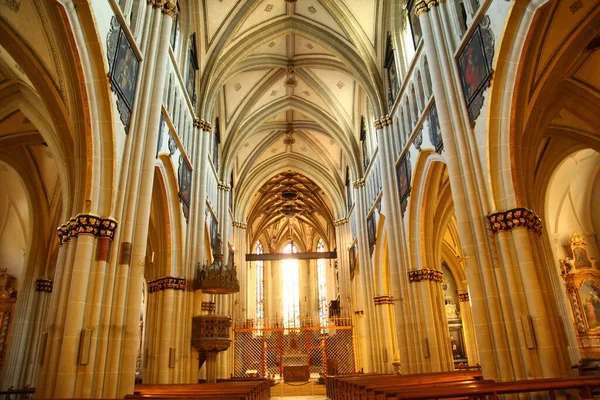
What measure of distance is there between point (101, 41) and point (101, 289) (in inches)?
171

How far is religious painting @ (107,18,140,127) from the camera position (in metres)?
8.53

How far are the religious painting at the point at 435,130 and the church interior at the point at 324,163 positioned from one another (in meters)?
0.07

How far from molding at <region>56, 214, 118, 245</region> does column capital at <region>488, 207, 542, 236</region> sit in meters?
6.97

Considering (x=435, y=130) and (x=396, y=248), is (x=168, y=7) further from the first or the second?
(x=396, y=248)

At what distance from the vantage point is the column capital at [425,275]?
13.9 m

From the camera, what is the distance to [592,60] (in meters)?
10.5

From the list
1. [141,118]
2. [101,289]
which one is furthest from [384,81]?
[101,289]

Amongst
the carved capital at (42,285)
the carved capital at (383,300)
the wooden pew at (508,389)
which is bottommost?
the wooden pew at (508,389)

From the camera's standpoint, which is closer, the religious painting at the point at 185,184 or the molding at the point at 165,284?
the molding at the point at 165,284

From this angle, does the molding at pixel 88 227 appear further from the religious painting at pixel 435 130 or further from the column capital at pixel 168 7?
the religious painting at pixel 435 130

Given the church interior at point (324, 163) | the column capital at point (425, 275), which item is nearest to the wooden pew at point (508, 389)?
the church interior at point (324, 163)

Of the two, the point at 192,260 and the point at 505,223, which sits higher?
the point at 192,260

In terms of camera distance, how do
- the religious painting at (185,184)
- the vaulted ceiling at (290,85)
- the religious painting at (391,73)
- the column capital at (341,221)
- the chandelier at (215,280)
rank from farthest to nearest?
the column capital at (341,221) < the vaulted ceiling at (290,85) < the religious painting at (391,73) < the chandelier at (215,280) < the religious painting at (185,184)

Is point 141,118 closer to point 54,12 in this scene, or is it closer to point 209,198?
point 54,12
